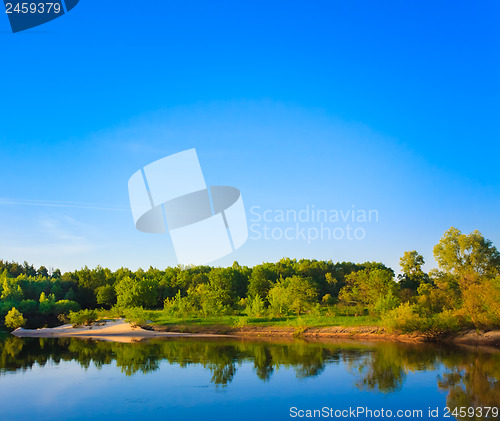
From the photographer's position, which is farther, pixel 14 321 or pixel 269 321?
pixel 14 321

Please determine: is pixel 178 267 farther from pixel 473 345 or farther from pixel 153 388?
pixel 153 388

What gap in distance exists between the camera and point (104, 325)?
44.1 metres

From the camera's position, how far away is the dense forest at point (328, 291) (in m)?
30.4

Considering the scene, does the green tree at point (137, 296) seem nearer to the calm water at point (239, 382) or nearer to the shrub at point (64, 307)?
the shrub at point (64, 307)

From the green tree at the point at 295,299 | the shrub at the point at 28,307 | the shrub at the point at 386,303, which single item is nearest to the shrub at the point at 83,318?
the shrub at the point at 28,307

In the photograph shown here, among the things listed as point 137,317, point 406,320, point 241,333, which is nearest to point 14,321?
point 137,317

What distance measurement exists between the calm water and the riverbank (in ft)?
12.2

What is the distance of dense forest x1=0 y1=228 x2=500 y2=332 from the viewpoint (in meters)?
30.4

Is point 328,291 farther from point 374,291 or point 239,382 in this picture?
point 239,382

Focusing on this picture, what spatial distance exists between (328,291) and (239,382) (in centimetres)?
6087

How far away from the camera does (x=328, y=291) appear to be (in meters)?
75.8

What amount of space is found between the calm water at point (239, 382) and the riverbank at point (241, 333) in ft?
12.2

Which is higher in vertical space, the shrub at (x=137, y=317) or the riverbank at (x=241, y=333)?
the shrub at (x=137, y=317)

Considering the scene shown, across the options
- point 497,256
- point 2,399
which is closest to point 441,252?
point 497,256
